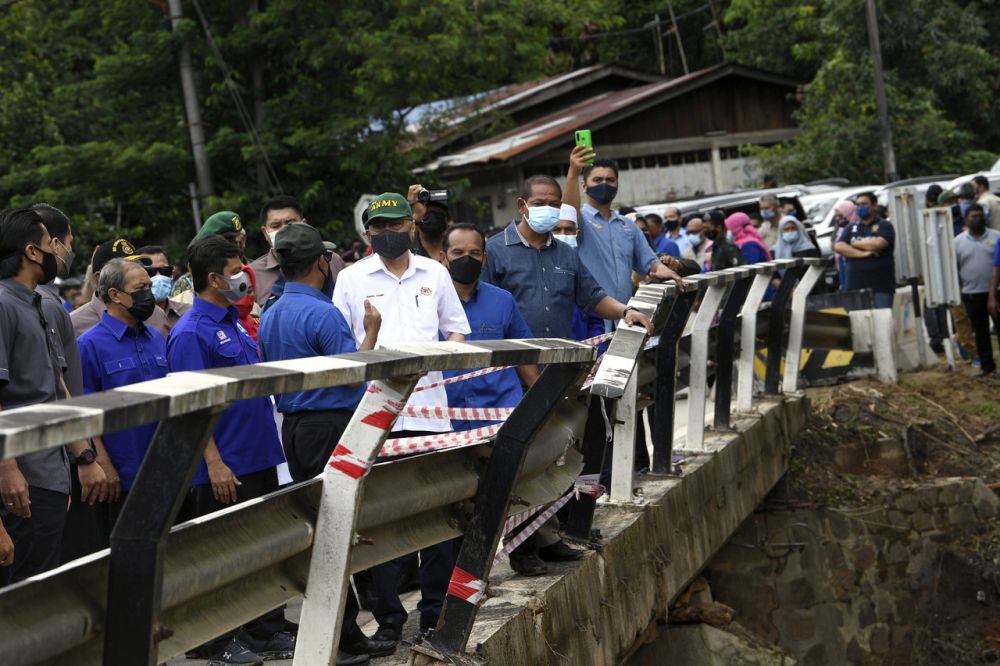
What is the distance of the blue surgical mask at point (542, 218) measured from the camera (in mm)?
6637

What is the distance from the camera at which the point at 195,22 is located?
2045 cm

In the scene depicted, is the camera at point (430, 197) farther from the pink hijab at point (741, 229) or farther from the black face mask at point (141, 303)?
the pink hijab at point (741, 229)

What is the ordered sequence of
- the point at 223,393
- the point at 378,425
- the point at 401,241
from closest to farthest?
1. the point at 223,393
2. the point at 378,425
3. the point at 401,241

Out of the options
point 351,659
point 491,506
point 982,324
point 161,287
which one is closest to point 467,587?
point 491,506

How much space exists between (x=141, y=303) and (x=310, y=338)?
1.08 meters

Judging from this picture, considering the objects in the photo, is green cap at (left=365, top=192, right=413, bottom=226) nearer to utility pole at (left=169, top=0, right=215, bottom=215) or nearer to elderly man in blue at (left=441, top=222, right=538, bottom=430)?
elderly man in blue at (left=441, top=222, right=538, bottom=430)

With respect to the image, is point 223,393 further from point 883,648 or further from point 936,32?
point 936,32

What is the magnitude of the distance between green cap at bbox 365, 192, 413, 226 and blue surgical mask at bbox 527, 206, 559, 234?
0.99 meters

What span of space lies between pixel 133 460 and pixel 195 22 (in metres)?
15.8

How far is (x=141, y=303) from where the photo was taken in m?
5.86

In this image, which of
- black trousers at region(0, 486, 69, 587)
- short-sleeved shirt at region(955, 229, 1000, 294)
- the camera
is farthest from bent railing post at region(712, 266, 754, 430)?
short-sleeved shirt at region(955, 229, 1000, 294)

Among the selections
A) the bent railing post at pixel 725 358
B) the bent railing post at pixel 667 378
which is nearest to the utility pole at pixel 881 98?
the bent railing post at pixel 725 358

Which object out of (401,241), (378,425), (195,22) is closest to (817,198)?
A: (195,22)

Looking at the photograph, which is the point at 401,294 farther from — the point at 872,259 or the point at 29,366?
the point at 872,259
